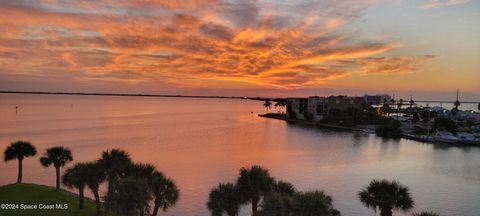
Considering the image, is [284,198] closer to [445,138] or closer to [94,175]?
[94,175]

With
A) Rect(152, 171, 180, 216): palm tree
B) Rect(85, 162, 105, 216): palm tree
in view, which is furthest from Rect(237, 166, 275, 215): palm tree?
Rect(85, 162, 105, 216): palm tree

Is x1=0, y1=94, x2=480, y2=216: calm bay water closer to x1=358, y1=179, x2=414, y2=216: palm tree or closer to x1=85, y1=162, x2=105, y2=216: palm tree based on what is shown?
x1=85, y1=162, x2=105, y2=216: palm tree

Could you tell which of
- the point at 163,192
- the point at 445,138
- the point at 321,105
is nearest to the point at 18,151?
the point at 163,192

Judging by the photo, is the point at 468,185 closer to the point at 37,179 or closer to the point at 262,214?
the point at 262,214

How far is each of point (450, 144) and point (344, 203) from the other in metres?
69.7

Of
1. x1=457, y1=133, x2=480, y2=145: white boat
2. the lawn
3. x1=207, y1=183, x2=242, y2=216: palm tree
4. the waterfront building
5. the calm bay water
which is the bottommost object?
the calm bay water

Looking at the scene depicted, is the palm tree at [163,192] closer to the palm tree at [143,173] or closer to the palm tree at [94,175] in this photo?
the palm tree at [143,173]

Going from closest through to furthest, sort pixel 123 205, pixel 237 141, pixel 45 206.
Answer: pixel 123 205, pixel 45 206, pixel 237 141

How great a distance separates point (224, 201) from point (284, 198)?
5.24 m

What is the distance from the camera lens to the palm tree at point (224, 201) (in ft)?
84.6

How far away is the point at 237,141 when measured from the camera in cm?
9362

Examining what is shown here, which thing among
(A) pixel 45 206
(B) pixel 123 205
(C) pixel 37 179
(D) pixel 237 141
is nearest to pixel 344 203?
(B) pixel 123 205

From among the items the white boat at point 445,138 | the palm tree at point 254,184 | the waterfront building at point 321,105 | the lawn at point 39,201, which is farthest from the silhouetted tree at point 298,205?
the waterfront building at point 321,105

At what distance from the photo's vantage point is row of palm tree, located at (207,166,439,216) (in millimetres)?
21078
